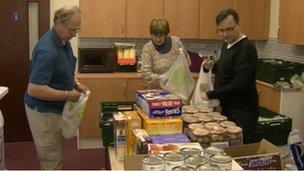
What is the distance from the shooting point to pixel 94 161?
152 inches

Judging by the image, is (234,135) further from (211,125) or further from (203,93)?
(203,93)

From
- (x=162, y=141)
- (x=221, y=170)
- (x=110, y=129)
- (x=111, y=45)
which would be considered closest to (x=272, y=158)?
(x=221, y=170)

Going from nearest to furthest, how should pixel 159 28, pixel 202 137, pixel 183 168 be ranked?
pixel 183 168
pixel 202 137
pixel 159 28

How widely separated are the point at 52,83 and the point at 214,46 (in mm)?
3178

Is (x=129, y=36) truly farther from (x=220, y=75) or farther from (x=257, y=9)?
(x=220, y=75)

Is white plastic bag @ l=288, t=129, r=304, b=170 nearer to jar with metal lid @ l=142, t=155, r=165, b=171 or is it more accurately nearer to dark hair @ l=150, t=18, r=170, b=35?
jar with metal lid @ l=142, t=155, r=165, b=171

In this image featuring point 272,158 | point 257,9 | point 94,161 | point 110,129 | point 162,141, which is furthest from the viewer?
point 257,9

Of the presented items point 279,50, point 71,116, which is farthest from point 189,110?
point 279,50

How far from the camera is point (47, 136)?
2.32 meters

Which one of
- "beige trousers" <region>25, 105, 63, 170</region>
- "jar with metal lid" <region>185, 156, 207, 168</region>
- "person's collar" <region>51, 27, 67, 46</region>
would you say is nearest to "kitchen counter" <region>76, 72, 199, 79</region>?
"beige trousers" <region>25, 105, 63, 170</region>

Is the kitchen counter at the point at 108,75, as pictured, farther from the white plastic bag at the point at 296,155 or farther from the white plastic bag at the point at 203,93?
the white plastic bag at the point at 296,155

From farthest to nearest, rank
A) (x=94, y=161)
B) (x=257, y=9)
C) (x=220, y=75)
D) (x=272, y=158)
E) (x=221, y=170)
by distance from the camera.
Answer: (x=257, y=9), (x=94, y=161), (x=220, y=75), (x=272, y=158), (x=221, y=170)

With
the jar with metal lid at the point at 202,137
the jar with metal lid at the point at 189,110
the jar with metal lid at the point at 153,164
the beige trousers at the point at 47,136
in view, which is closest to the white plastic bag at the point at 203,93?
the jar with metal lid at the point at 189,110

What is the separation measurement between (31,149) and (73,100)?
2.19 metres
